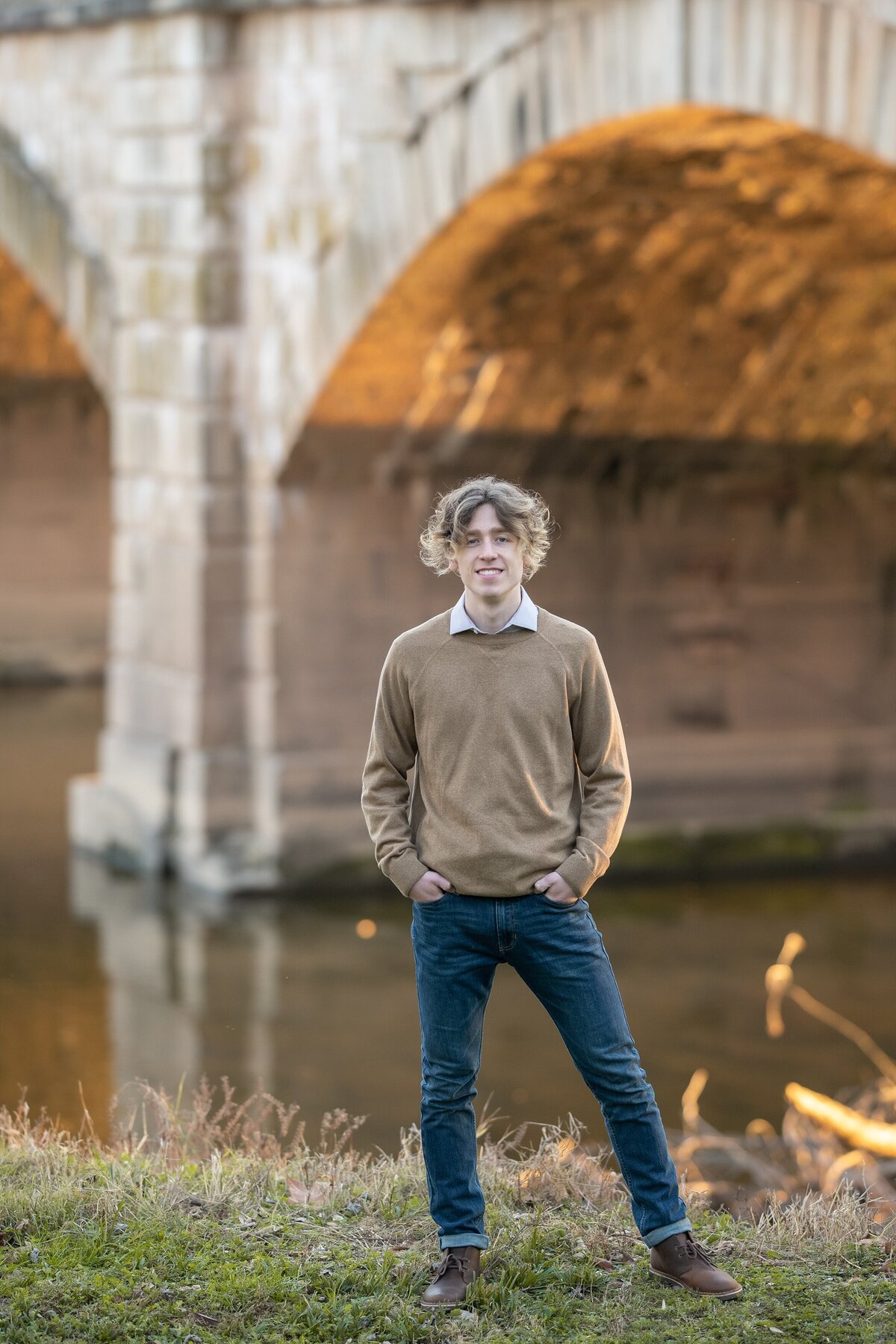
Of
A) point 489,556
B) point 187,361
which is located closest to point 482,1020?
point 489,556

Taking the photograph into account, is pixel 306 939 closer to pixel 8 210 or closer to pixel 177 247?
pixel 177 247

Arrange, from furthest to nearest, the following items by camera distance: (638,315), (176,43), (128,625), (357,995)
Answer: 1. (128,625)
2. (176,43)
3. (638,315)
4. (357,995)

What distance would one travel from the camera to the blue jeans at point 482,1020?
392 centimetres

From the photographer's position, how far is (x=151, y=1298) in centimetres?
397

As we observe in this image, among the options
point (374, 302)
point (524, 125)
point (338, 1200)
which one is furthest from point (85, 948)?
point (338, 1200)

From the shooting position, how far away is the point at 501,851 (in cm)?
390

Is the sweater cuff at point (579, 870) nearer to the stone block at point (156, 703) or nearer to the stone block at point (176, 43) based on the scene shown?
the stone block at point (156, 703)

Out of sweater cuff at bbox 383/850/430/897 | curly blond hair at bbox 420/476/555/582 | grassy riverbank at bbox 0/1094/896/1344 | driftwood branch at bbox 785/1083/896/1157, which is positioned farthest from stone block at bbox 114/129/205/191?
sweater cuff at bbox 383/850/430/897

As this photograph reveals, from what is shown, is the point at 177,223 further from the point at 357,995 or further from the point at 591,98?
the point at 357,995

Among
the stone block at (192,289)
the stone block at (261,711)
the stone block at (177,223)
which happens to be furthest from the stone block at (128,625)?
the stone block at (177,223)

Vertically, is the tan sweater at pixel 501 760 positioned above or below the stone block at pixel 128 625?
above

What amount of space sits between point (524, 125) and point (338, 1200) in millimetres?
5500

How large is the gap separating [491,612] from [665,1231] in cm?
118

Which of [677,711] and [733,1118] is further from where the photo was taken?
[677,711]
